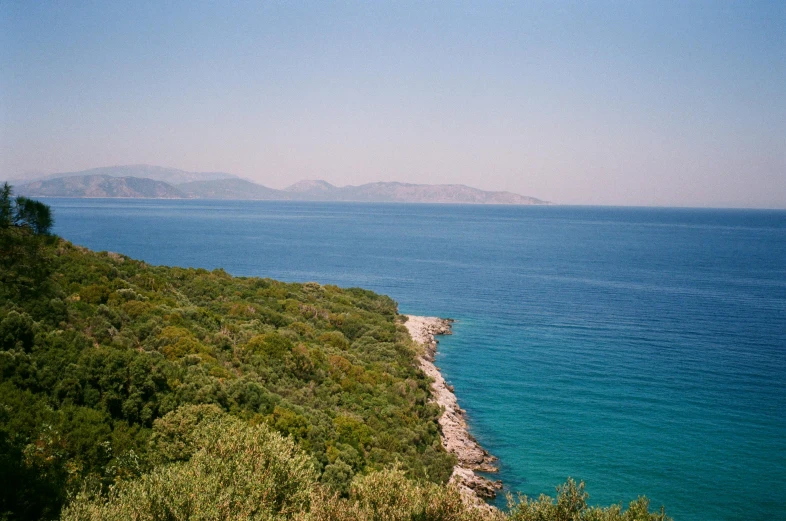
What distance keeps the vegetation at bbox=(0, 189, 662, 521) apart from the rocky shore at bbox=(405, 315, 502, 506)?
142 centimetres

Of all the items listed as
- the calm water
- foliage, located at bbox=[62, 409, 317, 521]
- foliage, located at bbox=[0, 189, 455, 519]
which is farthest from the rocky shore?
foliage, located at bbox=[62, 409, 317, 521]

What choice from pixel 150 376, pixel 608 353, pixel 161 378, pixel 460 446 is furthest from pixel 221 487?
pixel 608 353

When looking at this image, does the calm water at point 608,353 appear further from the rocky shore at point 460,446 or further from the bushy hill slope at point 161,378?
the bushy hill slope at point 161,378

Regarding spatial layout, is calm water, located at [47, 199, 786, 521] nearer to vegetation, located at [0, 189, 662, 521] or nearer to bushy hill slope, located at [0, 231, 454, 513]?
bushy hill slope, located at [0, 231, 454, 513]

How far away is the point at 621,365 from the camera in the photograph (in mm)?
49062

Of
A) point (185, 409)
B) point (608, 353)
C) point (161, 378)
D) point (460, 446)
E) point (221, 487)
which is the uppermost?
point (221, 487)

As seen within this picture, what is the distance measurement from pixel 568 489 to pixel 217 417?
548 inches

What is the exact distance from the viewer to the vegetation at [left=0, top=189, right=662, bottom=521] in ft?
45.4

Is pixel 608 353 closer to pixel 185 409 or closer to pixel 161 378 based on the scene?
pixel 185 409

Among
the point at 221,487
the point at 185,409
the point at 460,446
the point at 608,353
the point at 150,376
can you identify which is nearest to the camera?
the point at 221,487

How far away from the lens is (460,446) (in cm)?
3344

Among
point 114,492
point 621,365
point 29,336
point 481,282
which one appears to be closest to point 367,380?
point 29,336

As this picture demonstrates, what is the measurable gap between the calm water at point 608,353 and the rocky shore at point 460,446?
1.20m

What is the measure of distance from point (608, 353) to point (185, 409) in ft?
147
